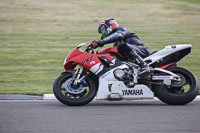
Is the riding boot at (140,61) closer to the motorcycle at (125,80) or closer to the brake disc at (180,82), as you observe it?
the motorcycle at (125,80)

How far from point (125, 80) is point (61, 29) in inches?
429

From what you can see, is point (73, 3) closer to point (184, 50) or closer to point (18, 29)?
point (18, 29)

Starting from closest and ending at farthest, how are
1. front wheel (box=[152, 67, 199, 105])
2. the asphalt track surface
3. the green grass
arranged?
the asphalt track surface → front wheel (box=[152, 67, 199, 105]) → the green grass

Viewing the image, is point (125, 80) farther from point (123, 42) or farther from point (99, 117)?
point (99, 117)

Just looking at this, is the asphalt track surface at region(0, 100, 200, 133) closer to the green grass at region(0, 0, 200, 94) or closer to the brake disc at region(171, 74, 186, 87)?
the brake disc at region(171, 74, 186, 87)

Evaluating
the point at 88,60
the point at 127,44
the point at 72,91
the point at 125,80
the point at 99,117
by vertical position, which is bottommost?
the point at 99,117

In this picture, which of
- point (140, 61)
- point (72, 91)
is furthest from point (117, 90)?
point (72, 91)

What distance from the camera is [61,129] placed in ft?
18.8

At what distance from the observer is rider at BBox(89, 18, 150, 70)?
755cm

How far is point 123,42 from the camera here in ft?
25.3

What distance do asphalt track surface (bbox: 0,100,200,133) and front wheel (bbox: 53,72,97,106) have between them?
0.13 metres

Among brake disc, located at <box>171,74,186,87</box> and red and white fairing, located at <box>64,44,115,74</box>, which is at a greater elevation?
red and white fairing, located at <box>64,44,115,74</box>

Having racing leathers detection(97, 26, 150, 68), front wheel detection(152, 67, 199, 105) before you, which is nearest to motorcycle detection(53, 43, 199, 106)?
front wheel detection(152, 67, 199, 105)

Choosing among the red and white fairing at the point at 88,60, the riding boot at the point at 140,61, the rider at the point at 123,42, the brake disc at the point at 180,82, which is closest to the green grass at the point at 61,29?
the red and white fairing at the point at 88,60
